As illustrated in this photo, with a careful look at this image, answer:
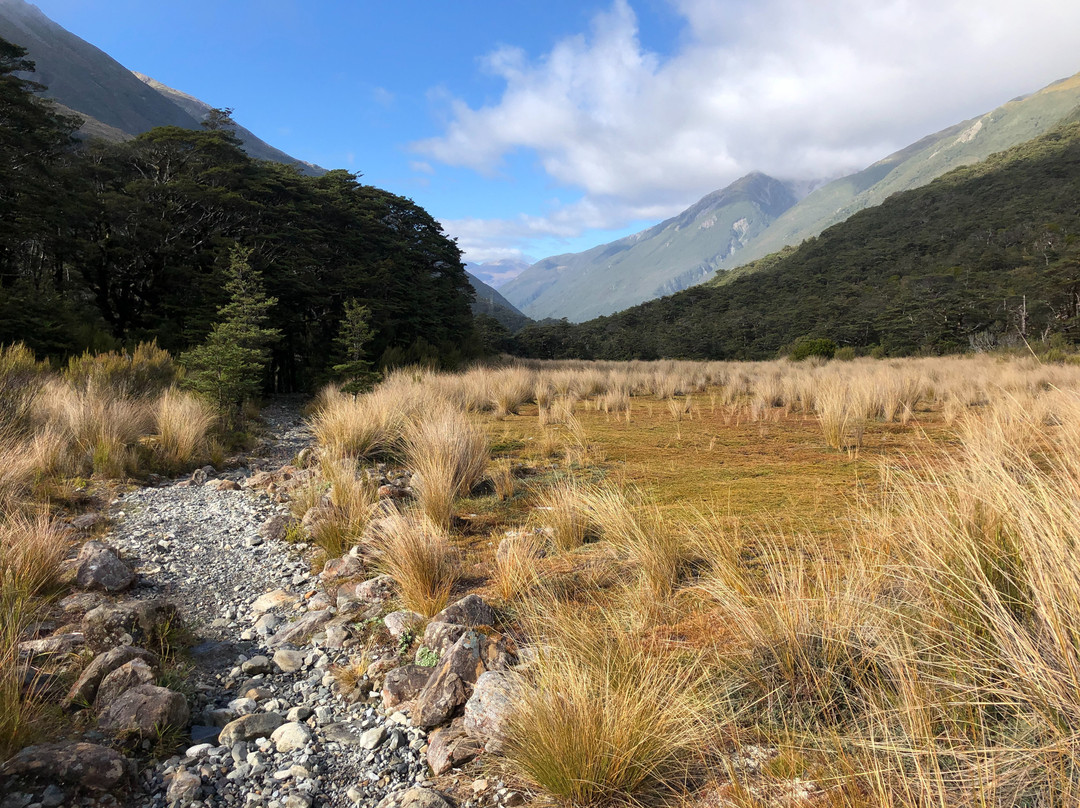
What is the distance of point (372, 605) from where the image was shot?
312cm

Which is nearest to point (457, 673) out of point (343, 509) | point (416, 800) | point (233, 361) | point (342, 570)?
point (416, 800)

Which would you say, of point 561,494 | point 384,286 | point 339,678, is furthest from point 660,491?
point 384,286

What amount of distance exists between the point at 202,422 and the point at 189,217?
475 inches

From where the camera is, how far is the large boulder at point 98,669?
214 cm

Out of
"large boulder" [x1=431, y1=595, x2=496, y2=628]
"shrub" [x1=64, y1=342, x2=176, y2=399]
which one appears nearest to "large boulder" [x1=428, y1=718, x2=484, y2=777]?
"large boulder" [x1=431, y1=595, x2=496, y2=628]

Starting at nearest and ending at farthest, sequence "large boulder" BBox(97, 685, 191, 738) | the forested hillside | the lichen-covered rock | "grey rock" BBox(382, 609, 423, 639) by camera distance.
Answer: "large boulder" BBox(97, 685, 191, 738)
"grey rock" BBox(382, 609, 423, 639)
the lichen-covered rock
the forested hillside

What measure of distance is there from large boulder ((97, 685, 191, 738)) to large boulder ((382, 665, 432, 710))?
2.68 feet

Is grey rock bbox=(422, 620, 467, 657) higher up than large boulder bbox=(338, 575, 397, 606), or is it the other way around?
grey rock bbox=(422, 620, 467, 657)

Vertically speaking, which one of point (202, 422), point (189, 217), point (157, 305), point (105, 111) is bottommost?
point (202, 422)

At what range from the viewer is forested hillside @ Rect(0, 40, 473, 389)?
12398 mm

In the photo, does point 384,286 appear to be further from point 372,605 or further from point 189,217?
point 372,605

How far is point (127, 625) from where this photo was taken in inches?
103

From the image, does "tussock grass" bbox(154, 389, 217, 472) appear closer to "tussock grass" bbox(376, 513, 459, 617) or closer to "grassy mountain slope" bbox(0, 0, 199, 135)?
"tussock grass" bbox(376, 513, 459, 617)

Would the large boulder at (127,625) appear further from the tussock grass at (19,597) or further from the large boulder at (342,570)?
the large boulder at (342,570)
